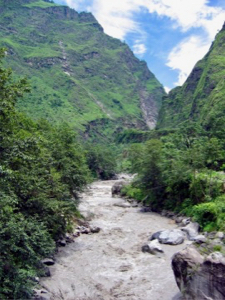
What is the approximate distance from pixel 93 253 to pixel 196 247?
437 inches

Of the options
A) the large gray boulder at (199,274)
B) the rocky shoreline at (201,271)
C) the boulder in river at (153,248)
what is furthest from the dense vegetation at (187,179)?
the large gray boulder at (199,274)

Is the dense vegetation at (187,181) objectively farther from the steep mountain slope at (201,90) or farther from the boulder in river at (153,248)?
the steep mountain slope at (201,90)

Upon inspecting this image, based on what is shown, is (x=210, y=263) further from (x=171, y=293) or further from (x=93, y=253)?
(x=93, y=253)

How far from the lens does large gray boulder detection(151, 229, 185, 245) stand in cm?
2731

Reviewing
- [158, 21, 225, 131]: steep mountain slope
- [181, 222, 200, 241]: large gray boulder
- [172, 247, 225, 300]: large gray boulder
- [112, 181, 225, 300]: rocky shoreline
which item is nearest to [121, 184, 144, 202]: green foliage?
[181, 222, 200, 241]: large gray boulder

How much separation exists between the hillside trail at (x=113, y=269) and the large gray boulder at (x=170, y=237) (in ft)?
2.08

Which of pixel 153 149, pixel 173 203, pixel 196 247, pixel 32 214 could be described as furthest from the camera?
pixel 153 149

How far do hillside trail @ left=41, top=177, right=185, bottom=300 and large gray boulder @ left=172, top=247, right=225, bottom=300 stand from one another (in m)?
1.84

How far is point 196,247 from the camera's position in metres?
17.6

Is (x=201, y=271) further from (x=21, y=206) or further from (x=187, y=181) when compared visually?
(x=187, y=181)

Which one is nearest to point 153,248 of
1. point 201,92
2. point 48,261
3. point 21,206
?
point 48,261

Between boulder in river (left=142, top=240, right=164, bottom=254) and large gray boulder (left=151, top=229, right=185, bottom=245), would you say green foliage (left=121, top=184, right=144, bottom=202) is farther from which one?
boulder in river (left=142, top=240, right=164, bottom=254)

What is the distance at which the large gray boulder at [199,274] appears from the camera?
1465 cm

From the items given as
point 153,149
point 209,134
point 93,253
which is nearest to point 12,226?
point 93,253
